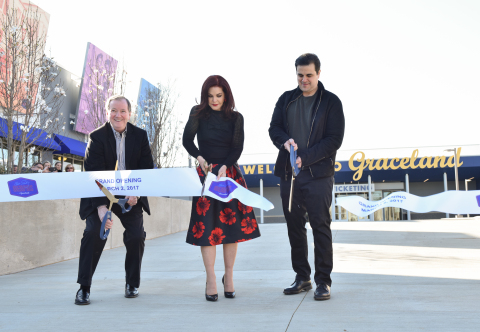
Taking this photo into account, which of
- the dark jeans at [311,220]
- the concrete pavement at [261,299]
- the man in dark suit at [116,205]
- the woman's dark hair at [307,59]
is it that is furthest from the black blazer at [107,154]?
the woman's dark hair at [307,59]

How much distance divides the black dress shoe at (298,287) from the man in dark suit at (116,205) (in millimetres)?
1184

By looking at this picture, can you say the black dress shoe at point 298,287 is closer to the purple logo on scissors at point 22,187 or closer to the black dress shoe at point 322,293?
the black dress shoe at point 322,293

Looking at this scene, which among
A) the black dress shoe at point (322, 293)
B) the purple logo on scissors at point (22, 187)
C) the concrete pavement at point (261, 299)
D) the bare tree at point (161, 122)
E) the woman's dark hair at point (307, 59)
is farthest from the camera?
the bare tree at point (161, 122)

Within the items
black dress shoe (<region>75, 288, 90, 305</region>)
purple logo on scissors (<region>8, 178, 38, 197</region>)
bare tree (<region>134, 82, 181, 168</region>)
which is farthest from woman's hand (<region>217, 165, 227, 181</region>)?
bare tree (<region>134, 82, 181, 168</region>)

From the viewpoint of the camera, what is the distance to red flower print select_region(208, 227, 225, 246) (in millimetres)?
3354

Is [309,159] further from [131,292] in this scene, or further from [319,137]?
[131,292]

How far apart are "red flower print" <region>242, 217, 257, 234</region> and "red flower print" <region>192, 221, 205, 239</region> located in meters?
0.32

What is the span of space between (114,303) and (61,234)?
347cm

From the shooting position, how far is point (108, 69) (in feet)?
45.4

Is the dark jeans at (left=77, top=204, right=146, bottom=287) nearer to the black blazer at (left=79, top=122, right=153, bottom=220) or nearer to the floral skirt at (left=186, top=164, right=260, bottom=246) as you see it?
the black blazer at (left=79, top=122, right=153, bottom=220)

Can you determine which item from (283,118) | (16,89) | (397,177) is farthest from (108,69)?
(397,177)

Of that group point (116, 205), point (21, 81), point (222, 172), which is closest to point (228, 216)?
point (222, 172)

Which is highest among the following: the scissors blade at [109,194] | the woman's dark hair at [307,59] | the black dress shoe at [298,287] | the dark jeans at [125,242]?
the woman's dark hair at [307,59]

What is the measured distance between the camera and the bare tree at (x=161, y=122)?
1403cm
